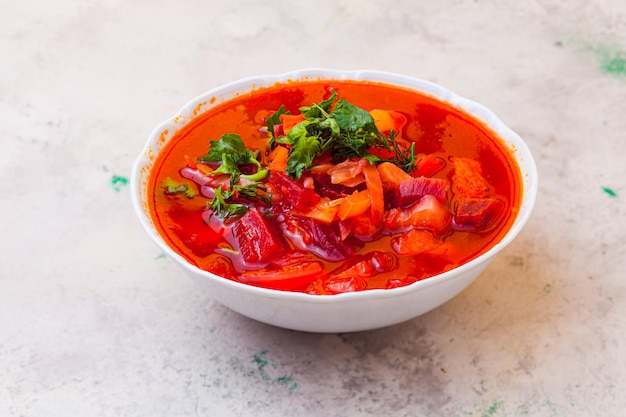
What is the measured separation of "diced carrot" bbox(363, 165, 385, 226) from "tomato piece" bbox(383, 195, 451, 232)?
0.05m

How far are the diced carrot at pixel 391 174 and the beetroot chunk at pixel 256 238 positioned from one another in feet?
1.61

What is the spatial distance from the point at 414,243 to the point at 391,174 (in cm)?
30

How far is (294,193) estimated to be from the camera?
326cm

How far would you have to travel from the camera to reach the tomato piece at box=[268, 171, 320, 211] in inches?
128

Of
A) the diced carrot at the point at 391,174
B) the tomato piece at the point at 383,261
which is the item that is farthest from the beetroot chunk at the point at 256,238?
the diced carrot at the point at 391,174

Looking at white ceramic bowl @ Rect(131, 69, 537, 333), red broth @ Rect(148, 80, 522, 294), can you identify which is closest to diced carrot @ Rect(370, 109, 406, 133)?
red broth @ Rect(148, 80, 522, 294)

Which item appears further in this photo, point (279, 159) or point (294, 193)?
point (279, 159)

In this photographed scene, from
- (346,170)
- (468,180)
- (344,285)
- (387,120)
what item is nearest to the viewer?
(344,285)

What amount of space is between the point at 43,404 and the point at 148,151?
115 centimetres

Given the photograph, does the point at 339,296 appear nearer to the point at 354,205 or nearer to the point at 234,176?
the point at 354,205

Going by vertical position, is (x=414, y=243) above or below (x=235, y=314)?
above

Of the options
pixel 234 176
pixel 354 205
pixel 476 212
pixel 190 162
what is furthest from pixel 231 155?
pixel 476 212

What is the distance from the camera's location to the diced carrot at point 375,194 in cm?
321

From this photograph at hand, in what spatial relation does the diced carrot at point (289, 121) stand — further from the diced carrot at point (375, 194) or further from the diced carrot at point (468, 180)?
Result: the diced carrot at point (468, 180)
